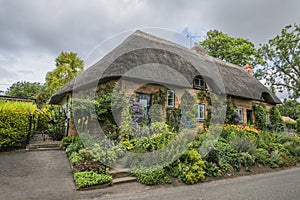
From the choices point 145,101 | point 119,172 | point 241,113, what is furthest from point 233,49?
point 119,172

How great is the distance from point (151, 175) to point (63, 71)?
21138 millimetres

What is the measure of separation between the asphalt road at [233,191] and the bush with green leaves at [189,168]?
212 millimetres

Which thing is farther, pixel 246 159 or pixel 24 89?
pixel 24 89

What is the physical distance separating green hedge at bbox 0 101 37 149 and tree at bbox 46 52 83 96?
1488 centimetres

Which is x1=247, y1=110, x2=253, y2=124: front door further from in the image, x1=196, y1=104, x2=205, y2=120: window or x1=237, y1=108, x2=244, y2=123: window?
x1=196, y1=104, x2=205, y2=120: window

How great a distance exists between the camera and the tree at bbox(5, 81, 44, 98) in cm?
3078

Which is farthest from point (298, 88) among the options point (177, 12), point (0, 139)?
point (0, 139)

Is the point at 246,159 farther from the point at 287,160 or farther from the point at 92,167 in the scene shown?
the point at 92,167

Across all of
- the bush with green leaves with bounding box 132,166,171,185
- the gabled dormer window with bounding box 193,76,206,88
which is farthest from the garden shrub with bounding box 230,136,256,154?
the gabled dormer window with bounding box 193,76,206,88

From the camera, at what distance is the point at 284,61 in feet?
68.6

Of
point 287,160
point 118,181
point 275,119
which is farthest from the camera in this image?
point 275,119

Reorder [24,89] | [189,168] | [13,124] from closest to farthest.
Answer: [189,168], [13,124], [24,89]

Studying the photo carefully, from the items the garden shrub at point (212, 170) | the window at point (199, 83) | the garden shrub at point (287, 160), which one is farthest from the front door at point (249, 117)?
the garden shrub at point (212, 170)

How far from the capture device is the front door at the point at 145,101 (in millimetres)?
8648
